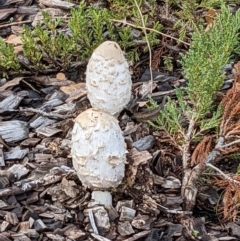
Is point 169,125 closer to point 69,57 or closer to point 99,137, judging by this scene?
point 99,137

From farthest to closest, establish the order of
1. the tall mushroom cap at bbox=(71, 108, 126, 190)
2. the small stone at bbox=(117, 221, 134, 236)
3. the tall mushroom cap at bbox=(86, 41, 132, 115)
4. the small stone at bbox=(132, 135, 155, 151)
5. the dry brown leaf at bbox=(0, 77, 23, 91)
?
the dry brown leaf at bbox=(0, 77, 23, 91) < the small stone at bbox=(132, 135, 155, 151) < the tall mushroom cap at bbox=(86, 41, 132, 115) < the small stone at bbox=(117, 221, 134, 236) < the tall mushroom cap at bbox=(71, 108, 126, 190)

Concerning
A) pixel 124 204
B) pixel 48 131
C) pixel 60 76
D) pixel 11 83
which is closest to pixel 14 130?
pixel 48 131

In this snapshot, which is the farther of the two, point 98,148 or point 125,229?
point 125,229

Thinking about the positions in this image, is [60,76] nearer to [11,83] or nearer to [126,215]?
[11,83]

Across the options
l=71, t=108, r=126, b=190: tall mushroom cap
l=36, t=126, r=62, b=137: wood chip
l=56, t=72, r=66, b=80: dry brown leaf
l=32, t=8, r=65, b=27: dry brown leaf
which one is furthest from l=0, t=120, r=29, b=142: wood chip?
l=32, t=8, r=65, b=27: dry brown leaf

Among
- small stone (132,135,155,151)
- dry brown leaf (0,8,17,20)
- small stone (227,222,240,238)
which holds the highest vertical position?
dry brown leaf (0,8,17,20)

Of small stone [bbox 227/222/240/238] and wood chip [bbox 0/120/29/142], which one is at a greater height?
wood chip [bbox 0/120/29/142]

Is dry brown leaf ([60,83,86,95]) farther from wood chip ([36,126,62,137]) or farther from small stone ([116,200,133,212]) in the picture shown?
small stone ([116,200,133,212])

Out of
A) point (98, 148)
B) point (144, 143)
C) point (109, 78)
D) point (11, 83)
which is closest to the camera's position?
point (98, 148)
